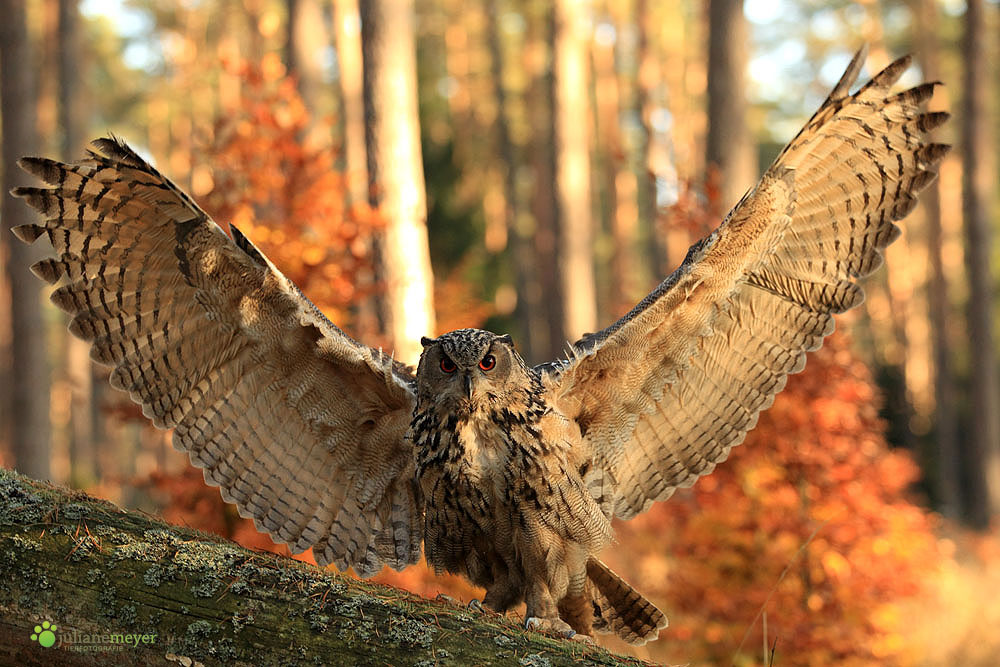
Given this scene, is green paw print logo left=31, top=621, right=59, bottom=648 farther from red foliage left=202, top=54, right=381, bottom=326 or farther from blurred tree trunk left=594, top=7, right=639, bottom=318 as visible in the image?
blurred tree trunk left=594, top=7, right=639, bottom=318

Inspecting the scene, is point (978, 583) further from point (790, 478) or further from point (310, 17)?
point (310, 17)

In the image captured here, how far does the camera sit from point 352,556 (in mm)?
4004

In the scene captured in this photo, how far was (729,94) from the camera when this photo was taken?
29.0 feet

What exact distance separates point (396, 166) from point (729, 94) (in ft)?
11.3

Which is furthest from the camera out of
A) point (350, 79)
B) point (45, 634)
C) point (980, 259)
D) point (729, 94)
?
point (350, 79)

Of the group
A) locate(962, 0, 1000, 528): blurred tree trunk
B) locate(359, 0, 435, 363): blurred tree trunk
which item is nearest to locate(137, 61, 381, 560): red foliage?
locate(359, 0, 435, 363): blurred tree trunk

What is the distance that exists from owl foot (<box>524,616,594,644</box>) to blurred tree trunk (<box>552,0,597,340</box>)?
1021 cm

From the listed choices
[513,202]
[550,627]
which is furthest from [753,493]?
[513,202]

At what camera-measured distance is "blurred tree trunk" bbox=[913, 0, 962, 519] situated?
17.9 m

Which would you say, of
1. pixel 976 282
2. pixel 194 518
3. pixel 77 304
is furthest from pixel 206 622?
pixel 976 282

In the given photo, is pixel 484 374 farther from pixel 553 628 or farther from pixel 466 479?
pixel 553 628

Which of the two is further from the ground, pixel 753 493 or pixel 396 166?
pixel 396 166

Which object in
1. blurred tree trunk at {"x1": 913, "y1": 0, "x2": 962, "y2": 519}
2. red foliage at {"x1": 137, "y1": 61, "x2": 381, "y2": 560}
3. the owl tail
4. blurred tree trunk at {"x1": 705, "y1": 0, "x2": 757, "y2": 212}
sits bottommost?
the owl tail

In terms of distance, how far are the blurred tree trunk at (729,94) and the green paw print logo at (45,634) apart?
23.9 ft
